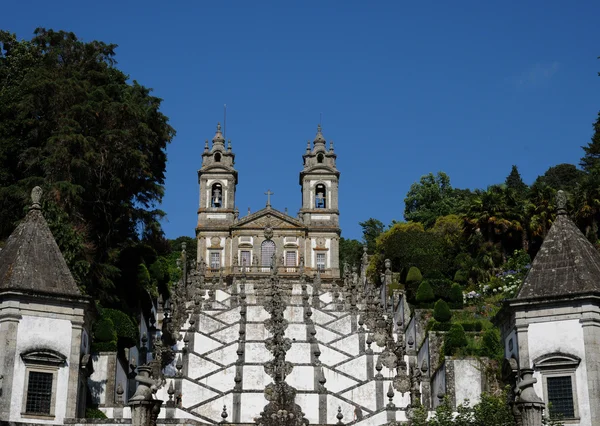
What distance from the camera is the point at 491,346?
36.3m

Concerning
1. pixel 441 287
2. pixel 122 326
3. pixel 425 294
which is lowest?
pixel 122 326

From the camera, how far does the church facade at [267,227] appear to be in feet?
242

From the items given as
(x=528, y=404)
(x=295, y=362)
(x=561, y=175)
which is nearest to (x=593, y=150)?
(x=561, y=175)

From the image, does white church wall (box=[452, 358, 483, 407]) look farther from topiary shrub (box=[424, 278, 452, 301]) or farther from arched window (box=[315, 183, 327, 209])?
arched window (box=[315, 183, 327, 209])

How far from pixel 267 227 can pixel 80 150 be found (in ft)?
117

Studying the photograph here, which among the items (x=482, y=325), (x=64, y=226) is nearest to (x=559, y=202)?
(x=482, y=325)

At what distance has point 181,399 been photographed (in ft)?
122

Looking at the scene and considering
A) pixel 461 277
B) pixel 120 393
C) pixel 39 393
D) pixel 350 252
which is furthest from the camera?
pixel 350 252

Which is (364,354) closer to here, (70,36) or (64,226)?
(64,226)

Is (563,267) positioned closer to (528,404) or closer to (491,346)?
(491,346)

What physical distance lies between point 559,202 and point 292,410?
1035 centimetres

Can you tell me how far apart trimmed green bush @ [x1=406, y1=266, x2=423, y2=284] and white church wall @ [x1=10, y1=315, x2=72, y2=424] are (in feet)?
87.8

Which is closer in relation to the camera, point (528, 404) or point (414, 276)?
point (528, 404)

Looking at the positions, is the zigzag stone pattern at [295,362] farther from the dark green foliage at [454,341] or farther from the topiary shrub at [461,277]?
the topiary shrub at [461,277]
